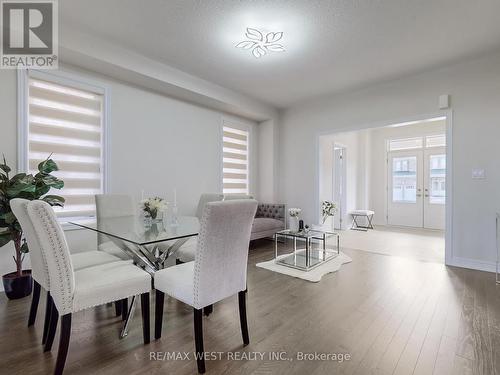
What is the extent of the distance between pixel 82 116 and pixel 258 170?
11.7 feet

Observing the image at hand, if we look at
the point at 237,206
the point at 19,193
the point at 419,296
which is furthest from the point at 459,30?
the point at 19,193

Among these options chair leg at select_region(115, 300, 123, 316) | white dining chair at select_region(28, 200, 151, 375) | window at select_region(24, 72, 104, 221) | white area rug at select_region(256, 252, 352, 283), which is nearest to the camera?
white dining chair at select_region(28, 200, 151, 375)

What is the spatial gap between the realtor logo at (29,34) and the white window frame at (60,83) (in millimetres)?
97

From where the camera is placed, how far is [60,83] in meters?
3.11

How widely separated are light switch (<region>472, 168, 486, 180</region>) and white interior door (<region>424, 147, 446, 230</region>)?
133 inches

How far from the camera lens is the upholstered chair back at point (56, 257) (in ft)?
4.84

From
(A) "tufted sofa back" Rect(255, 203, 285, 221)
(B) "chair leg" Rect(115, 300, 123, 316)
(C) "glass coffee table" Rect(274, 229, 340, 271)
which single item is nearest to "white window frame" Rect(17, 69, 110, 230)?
(B) "chair leg" Rect(115, 300, 123, 316)

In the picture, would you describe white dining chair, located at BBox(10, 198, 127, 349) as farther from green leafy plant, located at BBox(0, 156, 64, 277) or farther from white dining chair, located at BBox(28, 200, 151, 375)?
green leafy plant, located at BBox(0, 156, 64, 277)

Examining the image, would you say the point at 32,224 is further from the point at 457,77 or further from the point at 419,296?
the point at 457,77


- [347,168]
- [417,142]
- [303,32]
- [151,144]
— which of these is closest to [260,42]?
[303,32]

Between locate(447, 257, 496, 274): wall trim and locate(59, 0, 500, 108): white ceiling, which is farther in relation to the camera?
locate(447, 257, 496, 274): wall trim

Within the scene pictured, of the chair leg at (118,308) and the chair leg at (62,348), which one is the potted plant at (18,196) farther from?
the chair leg at (62,348)

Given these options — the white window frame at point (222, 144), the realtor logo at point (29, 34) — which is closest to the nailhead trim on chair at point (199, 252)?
the realtor logo at point (29, 34)

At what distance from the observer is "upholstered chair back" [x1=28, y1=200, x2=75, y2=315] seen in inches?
58.1
